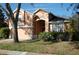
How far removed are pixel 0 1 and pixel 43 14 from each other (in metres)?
1.64

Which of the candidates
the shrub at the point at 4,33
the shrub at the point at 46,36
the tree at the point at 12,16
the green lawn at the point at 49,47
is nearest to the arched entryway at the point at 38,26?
the shrub at the point at 46,36

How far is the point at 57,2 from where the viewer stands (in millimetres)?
12695

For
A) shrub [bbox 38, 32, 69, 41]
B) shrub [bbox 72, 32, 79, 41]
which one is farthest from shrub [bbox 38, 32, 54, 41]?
shrub [bbox 72, 32, 79, 41]

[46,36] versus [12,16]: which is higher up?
[12,16]

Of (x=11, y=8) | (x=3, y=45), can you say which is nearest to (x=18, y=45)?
(x=3, y=45)

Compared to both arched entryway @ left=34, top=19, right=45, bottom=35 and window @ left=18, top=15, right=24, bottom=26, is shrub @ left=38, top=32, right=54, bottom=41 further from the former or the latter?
window @ left=18, top=15, right=24, bottom=26

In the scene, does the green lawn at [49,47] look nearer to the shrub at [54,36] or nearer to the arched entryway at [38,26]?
the shrub at [54,36]

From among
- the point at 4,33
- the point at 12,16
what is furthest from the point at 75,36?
the point at 4,33

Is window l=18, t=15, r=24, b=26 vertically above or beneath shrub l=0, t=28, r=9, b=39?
above

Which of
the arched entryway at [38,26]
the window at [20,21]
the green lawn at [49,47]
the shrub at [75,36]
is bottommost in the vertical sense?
the green lawn at [49,47]

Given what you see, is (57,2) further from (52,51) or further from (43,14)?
(52,51)

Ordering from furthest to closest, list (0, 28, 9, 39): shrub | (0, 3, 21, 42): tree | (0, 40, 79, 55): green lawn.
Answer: (0, 3, 21, 42): tree, (0, 28, 9, 39): shrub, (0, 40, 79, 55): green lawn

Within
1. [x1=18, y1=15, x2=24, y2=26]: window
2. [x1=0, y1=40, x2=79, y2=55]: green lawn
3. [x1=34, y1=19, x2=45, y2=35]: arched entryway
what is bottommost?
[x1=0, y1=40, x2=79, y2=55]: green lawn

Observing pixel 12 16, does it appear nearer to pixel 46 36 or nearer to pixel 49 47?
pixel 46 36
